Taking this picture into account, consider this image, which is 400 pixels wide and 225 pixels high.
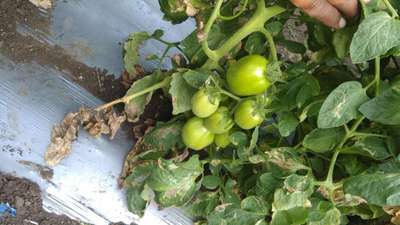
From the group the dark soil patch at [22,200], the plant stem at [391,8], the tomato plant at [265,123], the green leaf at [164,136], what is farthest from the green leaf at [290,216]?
the dark soil patch at [22,200]

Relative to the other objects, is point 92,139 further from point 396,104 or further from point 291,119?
point 396,104

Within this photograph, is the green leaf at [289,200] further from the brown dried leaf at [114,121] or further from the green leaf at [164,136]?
the brown dried leaf at [114,121]

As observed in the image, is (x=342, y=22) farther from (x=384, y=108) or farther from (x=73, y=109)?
(x=73, y=109)

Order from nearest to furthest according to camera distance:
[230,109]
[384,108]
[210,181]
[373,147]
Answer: [384,108], [373,147], [230,109], [210,181]

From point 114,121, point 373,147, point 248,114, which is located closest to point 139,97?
point 114,121

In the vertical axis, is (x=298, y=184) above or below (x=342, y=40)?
below

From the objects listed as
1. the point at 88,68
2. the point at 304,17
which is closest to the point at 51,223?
the point at 88,68

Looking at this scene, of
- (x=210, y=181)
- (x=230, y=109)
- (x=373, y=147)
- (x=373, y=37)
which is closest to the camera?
(x=373, y=37)
